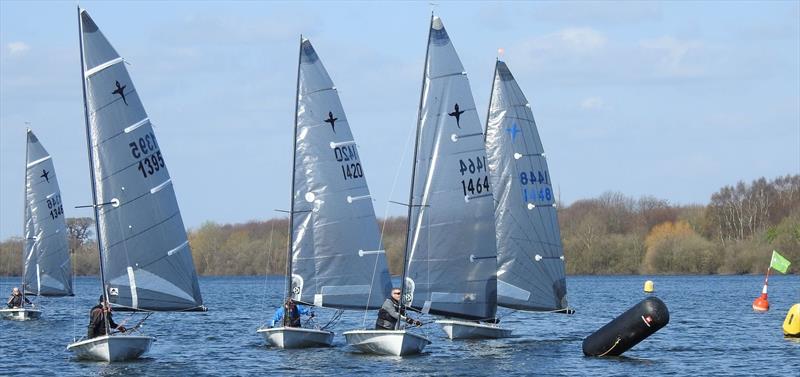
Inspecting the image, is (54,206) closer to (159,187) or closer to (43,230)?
(43,230)

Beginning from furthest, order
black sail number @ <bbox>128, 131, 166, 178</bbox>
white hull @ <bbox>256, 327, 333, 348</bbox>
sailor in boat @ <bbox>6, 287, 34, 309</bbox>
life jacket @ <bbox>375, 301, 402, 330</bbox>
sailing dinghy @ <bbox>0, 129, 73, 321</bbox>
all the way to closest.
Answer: sailor in boat @ <bbox>6, 287, 34, 309</bbox> < sailing dinghy @ <bbox>0, 129, 73, 321</bbox> < white hull @ <bbox>256, 327, 333, 348</bbox> < life jacket @ <bbox>375, 301, 402, 330</bbox> < black sail number @ <bbox>128, 131, 166, 178</bbox>

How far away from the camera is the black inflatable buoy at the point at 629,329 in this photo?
103ft

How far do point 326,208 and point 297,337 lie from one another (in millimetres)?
3624

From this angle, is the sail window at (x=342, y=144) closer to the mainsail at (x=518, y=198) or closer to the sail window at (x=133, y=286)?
the mainsail at (x=518, y=198)

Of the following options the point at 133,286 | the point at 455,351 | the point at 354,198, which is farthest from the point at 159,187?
the point at 455,351

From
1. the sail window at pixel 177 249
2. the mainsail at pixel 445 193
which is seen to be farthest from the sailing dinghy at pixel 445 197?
the sail window at pixel 177 249

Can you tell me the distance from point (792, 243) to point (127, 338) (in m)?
84.9

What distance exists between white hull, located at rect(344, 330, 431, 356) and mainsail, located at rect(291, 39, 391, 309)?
336 cm

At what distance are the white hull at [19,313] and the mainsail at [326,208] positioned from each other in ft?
64.6

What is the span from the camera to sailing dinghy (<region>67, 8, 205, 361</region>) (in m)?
30.6

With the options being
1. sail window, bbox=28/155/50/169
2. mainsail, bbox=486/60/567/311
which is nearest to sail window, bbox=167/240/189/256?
mainsail, bbox=486/60/567/311

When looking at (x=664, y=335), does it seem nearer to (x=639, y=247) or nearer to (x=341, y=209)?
(x=341, y=209)

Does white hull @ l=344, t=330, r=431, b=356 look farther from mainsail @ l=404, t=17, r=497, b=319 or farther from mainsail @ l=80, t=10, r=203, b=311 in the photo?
mainsail @ l=80, t=10, r=203, b=311

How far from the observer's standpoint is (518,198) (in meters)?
39.5
